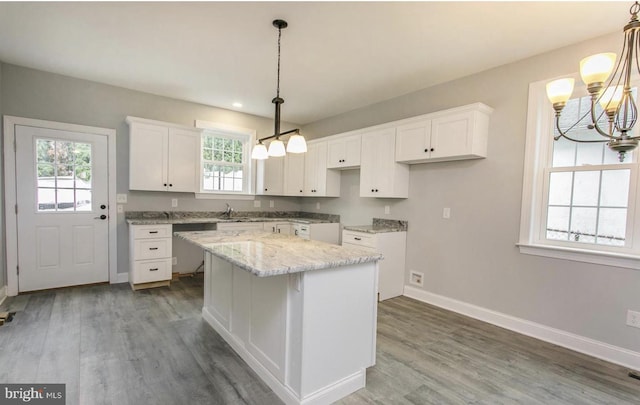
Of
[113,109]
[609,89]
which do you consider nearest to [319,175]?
[113,109]

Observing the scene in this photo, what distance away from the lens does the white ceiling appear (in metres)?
2.23

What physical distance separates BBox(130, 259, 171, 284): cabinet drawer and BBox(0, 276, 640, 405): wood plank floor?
61 centimetres

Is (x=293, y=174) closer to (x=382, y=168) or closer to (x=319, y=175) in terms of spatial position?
(x=319, y=175)

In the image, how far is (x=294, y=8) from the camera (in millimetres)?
2219

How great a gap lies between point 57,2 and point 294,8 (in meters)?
1.74

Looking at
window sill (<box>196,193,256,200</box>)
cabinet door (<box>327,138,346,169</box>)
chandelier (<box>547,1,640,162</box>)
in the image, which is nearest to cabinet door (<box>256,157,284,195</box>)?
window sill (<box>196,193,256,200</box>)

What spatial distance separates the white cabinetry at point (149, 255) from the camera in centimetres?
373

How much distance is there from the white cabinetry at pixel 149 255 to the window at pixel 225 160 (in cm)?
102

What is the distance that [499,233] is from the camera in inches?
119

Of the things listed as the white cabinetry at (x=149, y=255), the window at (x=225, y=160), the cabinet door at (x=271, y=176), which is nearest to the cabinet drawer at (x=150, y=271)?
the white cabinetry at (x=149, y=255)

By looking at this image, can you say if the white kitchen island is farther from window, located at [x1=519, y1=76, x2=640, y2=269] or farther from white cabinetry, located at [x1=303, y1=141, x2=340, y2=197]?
white cabinetry, located at [x1=303, y1=141, x2=340, y2=197]

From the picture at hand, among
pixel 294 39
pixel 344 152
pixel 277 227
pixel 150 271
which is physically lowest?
pixel 150 271

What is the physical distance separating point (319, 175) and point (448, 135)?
2.21 meters

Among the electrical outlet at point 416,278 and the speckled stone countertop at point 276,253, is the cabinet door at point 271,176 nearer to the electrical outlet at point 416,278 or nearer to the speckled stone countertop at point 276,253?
the speckled stone countertop at point 276,253
